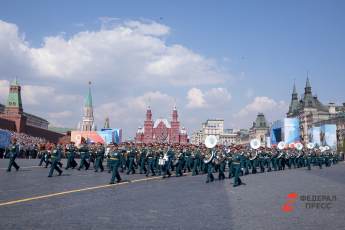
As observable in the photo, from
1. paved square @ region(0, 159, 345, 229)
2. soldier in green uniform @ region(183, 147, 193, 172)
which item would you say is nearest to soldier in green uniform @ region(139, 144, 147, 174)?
soldier in green uniform @ region(183, 147, 193, 172)

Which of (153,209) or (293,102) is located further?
(293,102)

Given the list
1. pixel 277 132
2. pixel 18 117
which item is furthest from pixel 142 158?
pixel 18 117

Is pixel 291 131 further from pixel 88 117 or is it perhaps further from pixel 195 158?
pixel 88 117

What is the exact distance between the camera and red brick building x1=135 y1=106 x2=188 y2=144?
13500 centimetres

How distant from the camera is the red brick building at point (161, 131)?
135000mm

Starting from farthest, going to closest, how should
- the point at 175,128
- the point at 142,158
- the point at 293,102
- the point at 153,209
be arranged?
the point at 293,102 → the point at 175,128 → the point at 142,158 → the point at 153,209

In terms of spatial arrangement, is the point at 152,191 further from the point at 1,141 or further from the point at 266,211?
the point at 1,141

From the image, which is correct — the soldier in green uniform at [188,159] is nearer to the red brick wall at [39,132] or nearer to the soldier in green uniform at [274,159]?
the soldier in green uniform at [274,159]

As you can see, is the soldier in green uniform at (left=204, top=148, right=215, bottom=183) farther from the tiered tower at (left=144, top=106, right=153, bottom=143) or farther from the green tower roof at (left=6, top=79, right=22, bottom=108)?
the tiered tower at (left=144, top=106, right=153, bottom=143)

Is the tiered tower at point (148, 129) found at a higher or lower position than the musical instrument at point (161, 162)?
higher

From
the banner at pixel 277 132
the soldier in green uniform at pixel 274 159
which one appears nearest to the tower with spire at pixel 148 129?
the banner at pixel 277 132

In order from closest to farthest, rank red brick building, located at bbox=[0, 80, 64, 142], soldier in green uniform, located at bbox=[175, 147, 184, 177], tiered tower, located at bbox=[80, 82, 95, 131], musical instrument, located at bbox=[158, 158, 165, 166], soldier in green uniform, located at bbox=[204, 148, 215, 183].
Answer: soldier in green uniform, located at bbox=[204, 148, 215, 183], musical instrument, located at bbox=[158, 158, 165, 166], soldier in green uniform, located at bbox=[175, 147, 184, 177], red brick building, located at bbox=[0, 80, 64, 142], tiered tower, located at bbox=[80, 82, 95, 131]

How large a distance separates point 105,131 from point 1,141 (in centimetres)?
2356

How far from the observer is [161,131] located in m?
138
